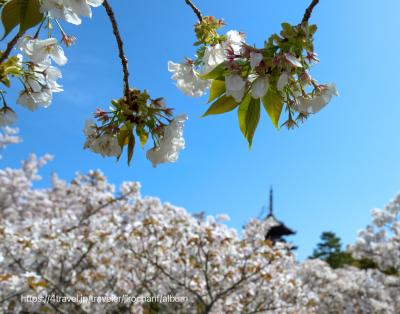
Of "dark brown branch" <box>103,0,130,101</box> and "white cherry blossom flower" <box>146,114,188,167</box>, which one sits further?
"white cherry blossom flower" <box>146,114,188,167</box>

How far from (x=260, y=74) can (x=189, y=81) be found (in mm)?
359

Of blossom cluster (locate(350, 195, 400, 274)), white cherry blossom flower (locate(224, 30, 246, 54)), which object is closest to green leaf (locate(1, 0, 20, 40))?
white cherry blossom flower (locate(224, 30, 246, 54))

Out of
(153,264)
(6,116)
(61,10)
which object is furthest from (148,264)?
(61,10)

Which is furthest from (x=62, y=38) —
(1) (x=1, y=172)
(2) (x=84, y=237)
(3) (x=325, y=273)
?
(1) (x=1, y=172)

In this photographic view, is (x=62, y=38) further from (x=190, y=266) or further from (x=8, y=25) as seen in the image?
(x=190, y=266)

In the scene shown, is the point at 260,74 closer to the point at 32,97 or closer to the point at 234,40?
the point at 234,40

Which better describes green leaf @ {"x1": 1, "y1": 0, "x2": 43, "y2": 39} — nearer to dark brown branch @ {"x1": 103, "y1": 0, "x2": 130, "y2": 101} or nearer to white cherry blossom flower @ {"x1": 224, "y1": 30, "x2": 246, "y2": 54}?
dark brown branch @ {"x1": 103, "y1": 0, "x2": 130, "y2": 101}

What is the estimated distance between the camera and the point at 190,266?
5750 millimetres

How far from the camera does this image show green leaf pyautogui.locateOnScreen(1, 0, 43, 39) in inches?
32.5

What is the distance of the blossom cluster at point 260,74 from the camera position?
0.90 meters

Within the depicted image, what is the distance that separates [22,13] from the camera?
2.71ft

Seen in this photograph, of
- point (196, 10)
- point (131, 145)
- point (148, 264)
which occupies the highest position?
point (148, 264)

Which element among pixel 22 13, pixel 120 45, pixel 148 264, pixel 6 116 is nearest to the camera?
pixel 22 13

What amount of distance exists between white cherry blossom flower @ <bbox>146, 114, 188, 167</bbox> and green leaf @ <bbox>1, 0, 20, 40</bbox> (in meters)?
0.49
